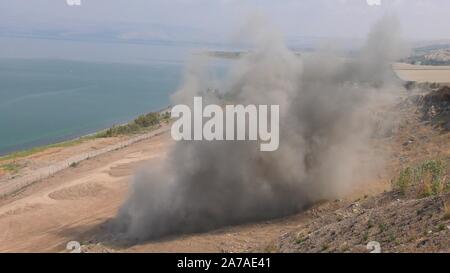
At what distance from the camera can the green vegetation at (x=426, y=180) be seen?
1476 centimetres

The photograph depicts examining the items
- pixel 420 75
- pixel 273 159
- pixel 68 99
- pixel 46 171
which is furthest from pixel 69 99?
pixel 273 159

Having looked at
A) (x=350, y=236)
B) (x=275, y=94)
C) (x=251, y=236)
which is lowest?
(x=251, y=236)

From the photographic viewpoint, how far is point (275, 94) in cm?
1958

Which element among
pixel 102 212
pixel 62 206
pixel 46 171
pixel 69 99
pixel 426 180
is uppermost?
pixel 426 180

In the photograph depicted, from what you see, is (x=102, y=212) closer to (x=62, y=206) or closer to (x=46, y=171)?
(x=62, y=206)

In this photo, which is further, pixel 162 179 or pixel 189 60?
pixel 189 60

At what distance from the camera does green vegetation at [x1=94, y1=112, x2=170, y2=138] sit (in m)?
56.3

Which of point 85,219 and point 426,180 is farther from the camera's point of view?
point 85,219

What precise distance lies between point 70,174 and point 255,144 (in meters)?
20.5

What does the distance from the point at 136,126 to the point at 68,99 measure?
45697mm

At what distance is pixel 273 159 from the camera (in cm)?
1916

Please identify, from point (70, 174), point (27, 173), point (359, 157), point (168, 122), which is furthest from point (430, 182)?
point (168, 122)

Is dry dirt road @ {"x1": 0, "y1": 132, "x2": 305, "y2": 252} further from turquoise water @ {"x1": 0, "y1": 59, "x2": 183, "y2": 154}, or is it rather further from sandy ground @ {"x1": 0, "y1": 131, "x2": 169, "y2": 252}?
turquoise water @ {"x1": 0, "y1": 59, "x2": 183, "y2": 154}
